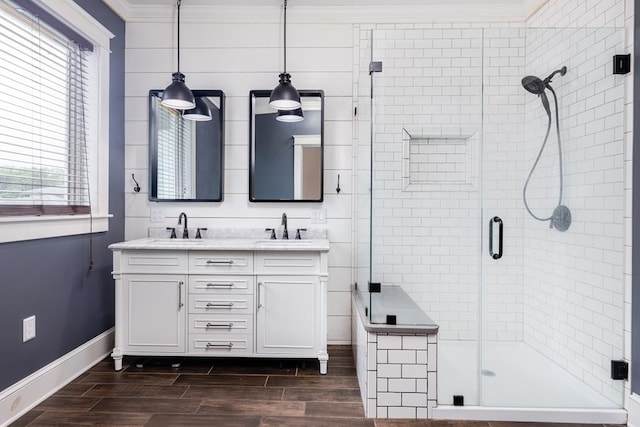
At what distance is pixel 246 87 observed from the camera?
113 inches

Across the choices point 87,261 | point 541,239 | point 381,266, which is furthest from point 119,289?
point 541,239

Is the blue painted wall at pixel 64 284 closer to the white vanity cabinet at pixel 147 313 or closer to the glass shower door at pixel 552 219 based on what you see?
the white vanity cabinet at pixel 147 313

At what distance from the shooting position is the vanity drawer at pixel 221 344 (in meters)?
2.36

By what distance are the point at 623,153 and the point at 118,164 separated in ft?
10.7

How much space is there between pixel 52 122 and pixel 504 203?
107 inches

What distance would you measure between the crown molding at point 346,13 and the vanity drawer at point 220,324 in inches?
88.2

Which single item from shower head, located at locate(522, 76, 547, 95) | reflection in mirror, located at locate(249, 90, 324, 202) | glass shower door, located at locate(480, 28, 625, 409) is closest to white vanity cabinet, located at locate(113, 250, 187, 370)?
reflection in mirror, located at locate(249, 90, 324, 202)

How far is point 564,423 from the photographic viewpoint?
1865mm

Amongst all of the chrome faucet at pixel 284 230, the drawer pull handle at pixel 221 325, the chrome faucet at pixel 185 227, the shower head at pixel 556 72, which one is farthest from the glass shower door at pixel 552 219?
the chrome faucet at pixel 185 227

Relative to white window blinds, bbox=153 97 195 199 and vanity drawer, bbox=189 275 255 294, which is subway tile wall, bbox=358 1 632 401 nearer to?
vanity drawer, bbox=189 275 255 294

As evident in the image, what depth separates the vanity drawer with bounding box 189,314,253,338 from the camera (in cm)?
237

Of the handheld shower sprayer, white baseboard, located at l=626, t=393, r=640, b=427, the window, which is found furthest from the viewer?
the handheld shower sprayer

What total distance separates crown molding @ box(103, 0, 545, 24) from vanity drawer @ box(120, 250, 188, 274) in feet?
6.07

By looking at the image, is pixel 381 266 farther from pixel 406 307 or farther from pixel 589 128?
pixel 589 128
